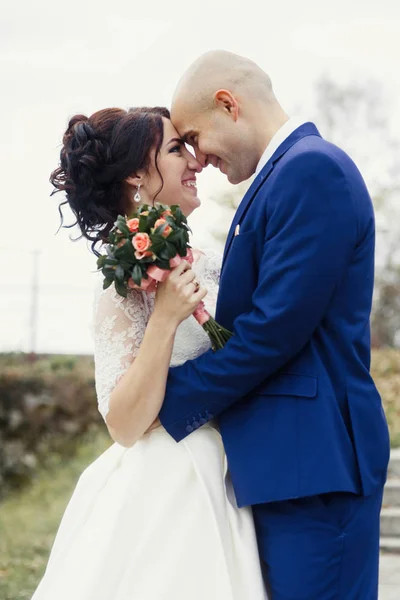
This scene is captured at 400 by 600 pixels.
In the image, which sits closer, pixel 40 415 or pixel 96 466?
pixel 96 466

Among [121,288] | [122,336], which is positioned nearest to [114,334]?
[122,336]

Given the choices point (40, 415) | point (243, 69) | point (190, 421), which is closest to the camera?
point (190, 421)

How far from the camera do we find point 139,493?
9.14 feet

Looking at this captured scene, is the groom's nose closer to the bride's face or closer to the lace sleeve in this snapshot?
the bride's face

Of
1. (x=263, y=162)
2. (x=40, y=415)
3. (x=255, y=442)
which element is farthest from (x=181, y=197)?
(x=40, y=415)

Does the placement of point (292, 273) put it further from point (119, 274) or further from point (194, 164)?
point (194, 164)

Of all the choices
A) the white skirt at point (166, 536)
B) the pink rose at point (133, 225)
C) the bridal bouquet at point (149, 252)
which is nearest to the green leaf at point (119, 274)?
the bridal bouquet at point (149, 252)

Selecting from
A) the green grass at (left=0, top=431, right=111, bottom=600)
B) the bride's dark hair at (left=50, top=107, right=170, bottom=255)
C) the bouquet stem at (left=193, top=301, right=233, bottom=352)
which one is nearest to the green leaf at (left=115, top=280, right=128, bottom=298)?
the bouquet stem at (left=193, top=301, right=233, bottom=352)

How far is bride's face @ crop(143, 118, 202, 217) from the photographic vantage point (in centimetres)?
324

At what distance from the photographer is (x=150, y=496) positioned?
2.78 metres

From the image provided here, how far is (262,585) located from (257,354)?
0.64 m

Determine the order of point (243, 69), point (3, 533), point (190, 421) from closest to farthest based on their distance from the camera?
point (190, 421)
point (243, 69)
point (3, 533)

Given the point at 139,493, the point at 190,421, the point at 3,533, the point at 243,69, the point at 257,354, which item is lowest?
the point at 3,533

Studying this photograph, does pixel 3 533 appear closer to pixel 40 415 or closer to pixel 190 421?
pixel 40 415
